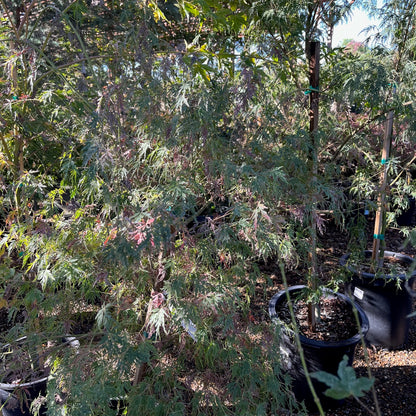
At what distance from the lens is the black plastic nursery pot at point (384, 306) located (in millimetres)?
2623

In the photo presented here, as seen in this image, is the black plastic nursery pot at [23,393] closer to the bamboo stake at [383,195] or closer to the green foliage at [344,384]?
the green foliage at [344,384]

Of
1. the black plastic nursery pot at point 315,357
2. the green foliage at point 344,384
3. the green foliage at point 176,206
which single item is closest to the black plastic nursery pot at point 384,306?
the black plastic nursery pot at point 315,357

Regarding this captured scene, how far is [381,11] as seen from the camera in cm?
216

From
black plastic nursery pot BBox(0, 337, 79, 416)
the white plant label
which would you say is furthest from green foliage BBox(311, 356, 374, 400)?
the white plant label

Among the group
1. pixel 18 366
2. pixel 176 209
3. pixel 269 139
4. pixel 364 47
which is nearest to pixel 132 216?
pixel 176 209

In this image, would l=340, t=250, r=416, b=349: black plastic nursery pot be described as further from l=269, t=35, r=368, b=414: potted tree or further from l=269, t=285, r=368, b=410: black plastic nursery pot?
l=269, t=285, r=368, b=410: black plastic nursery pot

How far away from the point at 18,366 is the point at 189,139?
116 centimetres

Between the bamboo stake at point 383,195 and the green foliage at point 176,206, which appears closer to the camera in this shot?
the green foliage at point 176,206

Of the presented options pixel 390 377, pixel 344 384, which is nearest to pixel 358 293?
pixel 390 377

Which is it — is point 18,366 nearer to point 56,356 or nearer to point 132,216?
point 56,356

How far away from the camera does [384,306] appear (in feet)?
8.80

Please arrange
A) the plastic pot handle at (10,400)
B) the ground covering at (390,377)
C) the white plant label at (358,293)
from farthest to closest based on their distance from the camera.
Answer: the white plant label at (358,293), the ground covering at (390,377), the plastic pot handle at (10,400)

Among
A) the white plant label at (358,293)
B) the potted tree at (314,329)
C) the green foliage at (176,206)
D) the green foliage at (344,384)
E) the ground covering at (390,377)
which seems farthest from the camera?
the white plant label at (358,293)

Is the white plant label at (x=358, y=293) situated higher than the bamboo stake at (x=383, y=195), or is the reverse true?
the bamboo stake at (x=383, y=195)
